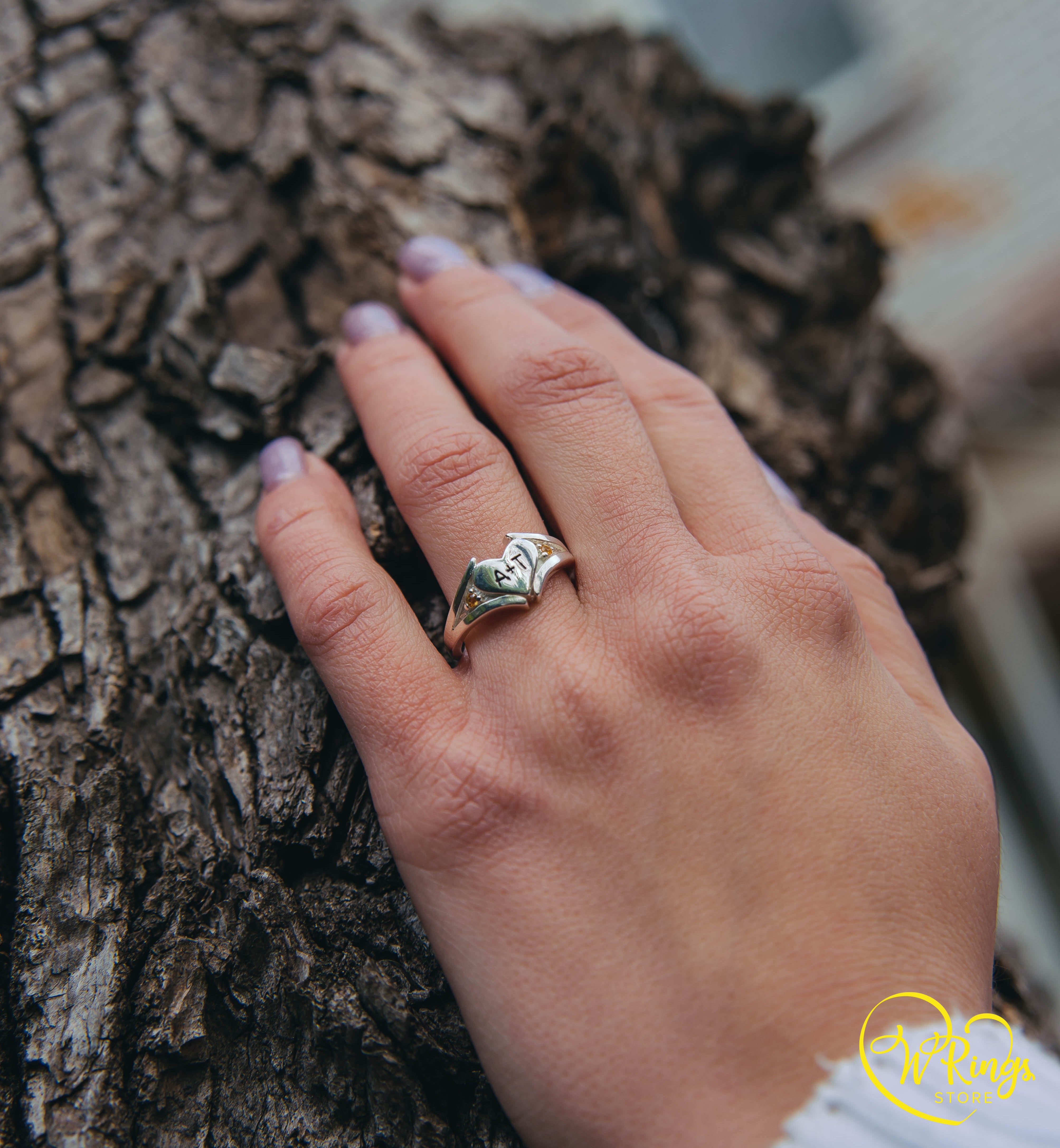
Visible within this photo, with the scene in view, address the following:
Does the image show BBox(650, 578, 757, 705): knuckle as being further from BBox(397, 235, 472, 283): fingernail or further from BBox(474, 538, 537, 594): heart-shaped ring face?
BBox(397, 235, 472, 283): fingernail

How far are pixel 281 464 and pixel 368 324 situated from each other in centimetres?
30


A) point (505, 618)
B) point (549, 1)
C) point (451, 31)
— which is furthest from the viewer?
point (549, 1)

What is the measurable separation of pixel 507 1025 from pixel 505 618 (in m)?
0.45

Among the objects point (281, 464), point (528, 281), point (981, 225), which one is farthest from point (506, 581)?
point (981, 225)

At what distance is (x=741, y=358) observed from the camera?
1.69 metres

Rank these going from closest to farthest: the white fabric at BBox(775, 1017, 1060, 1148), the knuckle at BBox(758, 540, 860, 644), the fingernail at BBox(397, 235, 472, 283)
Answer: the white fabric at BBox(775, 1017, 1060, 1148), the knuckle at BBox(758, 540, 860, 644), the fingernail at BBox(397, 235, 472, 283)

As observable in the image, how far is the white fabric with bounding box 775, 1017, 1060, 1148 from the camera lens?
0.66m

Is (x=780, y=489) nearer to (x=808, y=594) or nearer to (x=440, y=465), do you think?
(x=808, y=594)

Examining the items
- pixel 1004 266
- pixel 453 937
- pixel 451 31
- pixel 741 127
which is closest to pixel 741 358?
pixel 741 127

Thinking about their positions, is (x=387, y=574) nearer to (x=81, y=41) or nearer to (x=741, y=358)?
(x=741, y=358)

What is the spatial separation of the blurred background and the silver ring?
10.4 feet

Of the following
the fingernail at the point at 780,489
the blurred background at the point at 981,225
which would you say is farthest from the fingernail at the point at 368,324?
the blurred background at the point at 981,225

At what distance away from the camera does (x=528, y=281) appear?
1.33 m

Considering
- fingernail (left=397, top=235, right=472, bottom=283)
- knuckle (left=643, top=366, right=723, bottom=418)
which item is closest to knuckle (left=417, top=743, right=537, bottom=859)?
knuckle (left=643, top=366, right=723, bottom=418)
